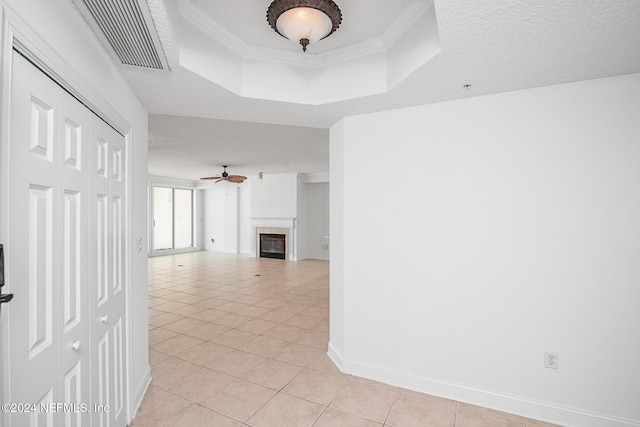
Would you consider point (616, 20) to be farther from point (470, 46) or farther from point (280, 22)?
point (280, 22)

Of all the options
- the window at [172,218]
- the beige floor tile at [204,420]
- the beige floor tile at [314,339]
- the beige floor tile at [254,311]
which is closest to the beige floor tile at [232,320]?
the beige floor tile at [254,311]

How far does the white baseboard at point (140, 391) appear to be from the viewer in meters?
2.15

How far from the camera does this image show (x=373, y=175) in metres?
2.68

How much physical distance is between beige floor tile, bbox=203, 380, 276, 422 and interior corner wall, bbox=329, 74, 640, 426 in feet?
2.55

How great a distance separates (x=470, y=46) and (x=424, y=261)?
155 cm

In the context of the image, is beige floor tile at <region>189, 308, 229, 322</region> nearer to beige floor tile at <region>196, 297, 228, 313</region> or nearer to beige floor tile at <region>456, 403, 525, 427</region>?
beige floor tile at <region>196, 297, 228, 313</region>

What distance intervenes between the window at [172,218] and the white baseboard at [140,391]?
792cm

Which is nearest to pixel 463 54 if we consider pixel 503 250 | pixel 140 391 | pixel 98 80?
pixel 503 250

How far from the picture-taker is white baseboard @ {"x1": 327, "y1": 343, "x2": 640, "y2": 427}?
80.2 inches

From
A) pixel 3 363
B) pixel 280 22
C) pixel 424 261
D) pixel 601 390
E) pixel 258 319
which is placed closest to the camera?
pixel 3 363

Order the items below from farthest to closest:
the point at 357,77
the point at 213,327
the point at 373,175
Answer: the point at 213,327, the point at 373,175, the point at 357,77

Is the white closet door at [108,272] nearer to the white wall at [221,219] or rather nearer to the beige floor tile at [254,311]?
the beige floor tile at [254,311]

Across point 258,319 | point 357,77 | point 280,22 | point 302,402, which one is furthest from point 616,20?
point 258,319

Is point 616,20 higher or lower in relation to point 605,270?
higher
